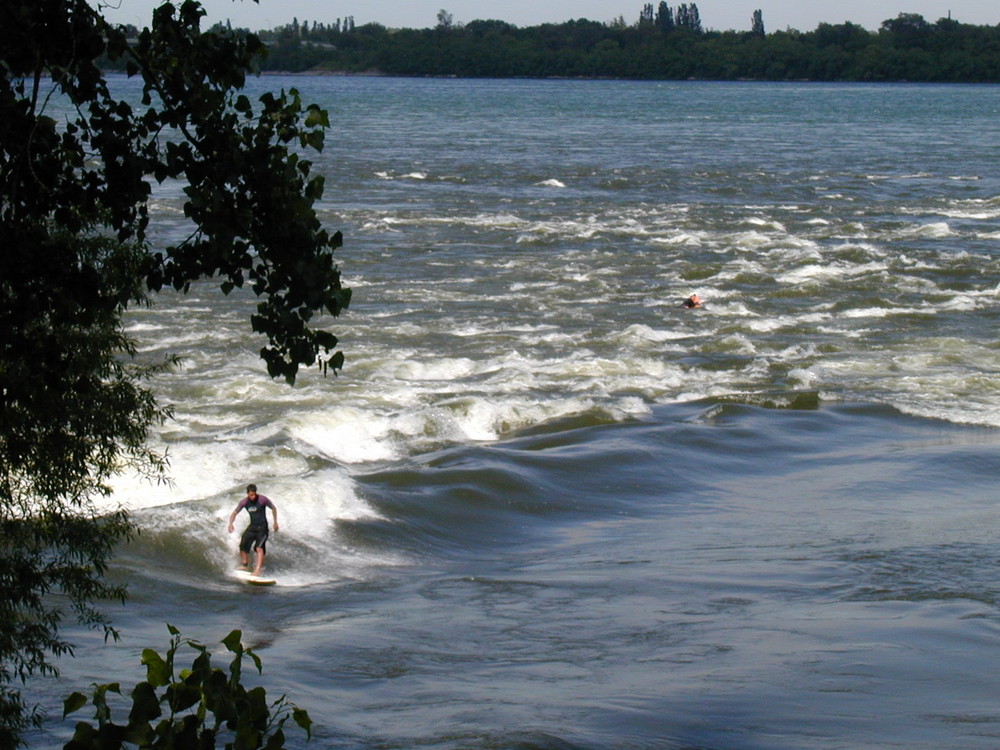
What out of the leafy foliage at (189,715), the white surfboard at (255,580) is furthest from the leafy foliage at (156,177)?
the white surfboard at (255,580)

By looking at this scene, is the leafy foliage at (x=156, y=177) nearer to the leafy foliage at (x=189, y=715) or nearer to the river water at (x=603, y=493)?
the leafy foliage at (x=189, y=715)

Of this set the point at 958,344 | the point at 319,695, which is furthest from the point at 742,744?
the point at 958,344

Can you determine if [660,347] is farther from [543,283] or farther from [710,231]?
[710,231]

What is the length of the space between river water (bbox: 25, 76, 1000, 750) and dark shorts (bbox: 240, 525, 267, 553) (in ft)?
1.42

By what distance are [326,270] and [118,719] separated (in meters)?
5.20

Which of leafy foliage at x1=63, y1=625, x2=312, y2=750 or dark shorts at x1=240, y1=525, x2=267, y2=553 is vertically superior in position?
leafy foliage at x1=63, y1=625, x2=312, y2=750

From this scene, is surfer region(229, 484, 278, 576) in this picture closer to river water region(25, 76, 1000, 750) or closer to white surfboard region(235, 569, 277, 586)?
white surfboard region(235, 569, 277, 586)

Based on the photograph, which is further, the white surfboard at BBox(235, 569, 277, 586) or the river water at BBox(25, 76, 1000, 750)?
the white surfboard at BBox(235, 569, 277, 586)

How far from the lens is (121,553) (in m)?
16.8

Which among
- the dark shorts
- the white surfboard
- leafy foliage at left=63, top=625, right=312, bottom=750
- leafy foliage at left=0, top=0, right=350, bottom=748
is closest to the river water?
the white surfboard

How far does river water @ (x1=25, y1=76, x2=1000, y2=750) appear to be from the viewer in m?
12.5

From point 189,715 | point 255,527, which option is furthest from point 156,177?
point 255,527

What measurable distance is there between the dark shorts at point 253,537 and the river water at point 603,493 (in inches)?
17.1

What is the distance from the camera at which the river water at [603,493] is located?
492 inches
